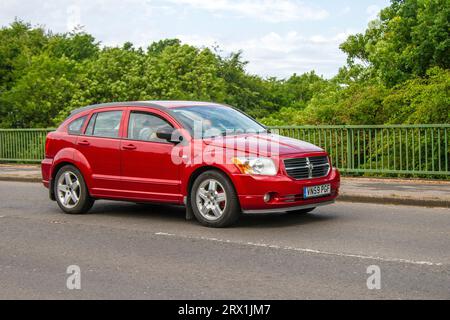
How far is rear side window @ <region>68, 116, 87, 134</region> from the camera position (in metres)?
11.8

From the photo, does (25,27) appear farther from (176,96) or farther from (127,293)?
(127,293)

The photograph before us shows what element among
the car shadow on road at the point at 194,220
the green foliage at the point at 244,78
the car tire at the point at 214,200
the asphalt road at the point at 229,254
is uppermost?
the green foliage at the point at 244,78

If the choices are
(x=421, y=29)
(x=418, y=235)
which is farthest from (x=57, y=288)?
(x=421, y=29)

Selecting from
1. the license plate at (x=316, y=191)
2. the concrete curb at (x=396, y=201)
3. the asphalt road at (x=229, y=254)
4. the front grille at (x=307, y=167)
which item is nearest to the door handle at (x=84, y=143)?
the asphalt road at (x=229, y=254)

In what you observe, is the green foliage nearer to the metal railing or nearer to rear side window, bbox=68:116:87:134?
the metal railing

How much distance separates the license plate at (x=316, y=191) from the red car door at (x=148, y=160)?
170 centimetres

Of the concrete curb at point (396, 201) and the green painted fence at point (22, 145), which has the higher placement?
the green painted fence at point (22, 145)

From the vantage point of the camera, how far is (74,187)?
11641 millimetres

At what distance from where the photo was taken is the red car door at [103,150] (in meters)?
11.0

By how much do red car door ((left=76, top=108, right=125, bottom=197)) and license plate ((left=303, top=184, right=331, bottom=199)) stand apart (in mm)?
2805

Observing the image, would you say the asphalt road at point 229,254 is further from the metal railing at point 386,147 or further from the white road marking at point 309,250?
the metal railing at point 386,147

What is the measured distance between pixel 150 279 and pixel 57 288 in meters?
0.83

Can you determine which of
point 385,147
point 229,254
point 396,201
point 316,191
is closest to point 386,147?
point 385,147

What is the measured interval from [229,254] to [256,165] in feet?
6.14
